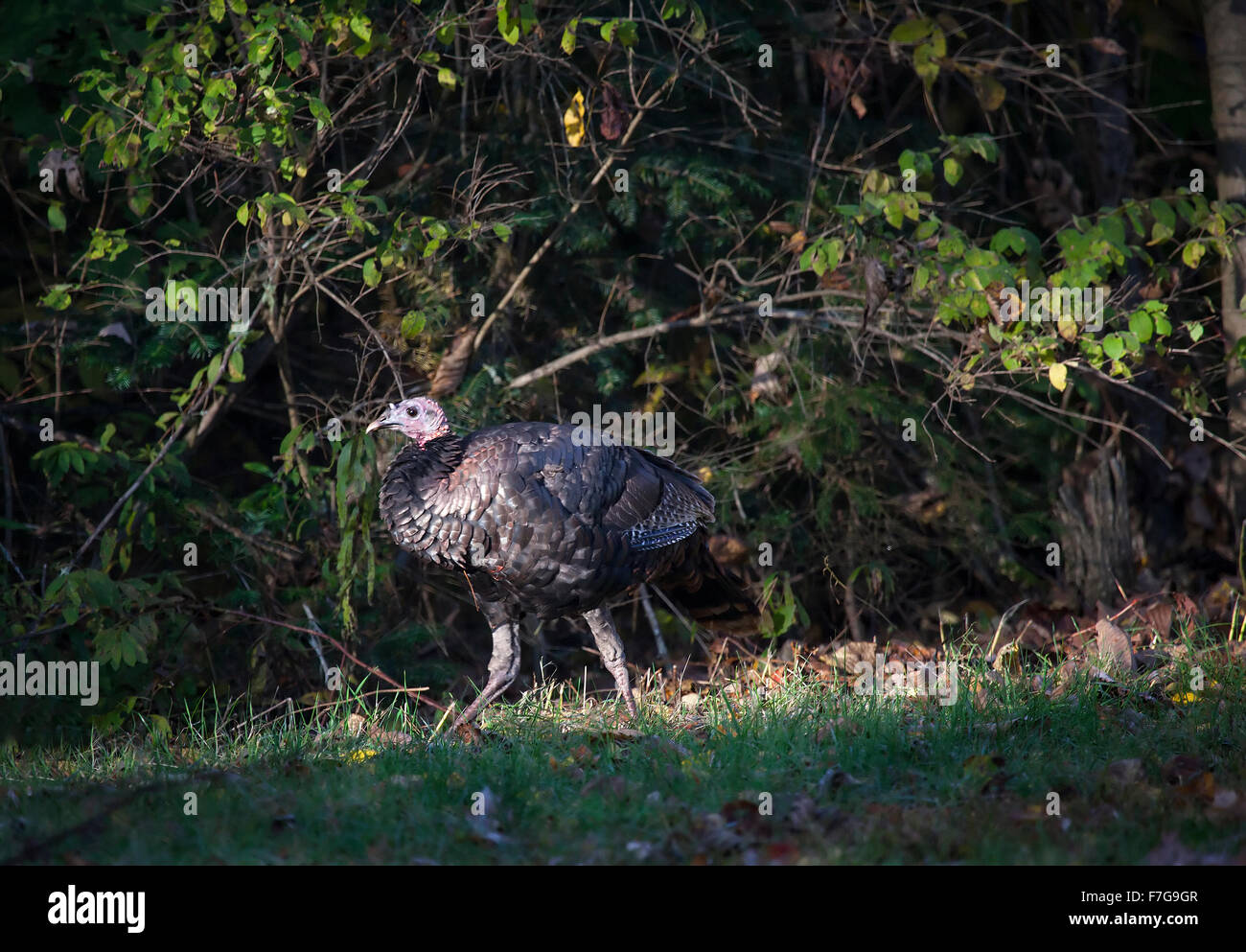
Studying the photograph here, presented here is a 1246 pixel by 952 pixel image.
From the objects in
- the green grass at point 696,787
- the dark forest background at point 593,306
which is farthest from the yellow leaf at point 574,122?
the green grass at point 696,787

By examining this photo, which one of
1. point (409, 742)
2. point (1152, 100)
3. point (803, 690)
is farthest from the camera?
point (1152, 100)

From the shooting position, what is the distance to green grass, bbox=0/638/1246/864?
141 inches

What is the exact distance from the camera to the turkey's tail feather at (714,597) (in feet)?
20.6

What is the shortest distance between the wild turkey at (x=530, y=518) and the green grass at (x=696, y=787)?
57 cm

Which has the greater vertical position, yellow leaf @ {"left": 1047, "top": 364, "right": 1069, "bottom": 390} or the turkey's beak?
yellow leaf @ {"left": 1047, "top": 364, "right": 1069, "bottom": 390}

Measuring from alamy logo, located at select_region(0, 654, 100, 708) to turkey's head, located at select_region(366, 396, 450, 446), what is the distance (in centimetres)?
176

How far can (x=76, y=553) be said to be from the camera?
634cm

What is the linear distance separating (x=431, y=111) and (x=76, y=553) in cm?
294

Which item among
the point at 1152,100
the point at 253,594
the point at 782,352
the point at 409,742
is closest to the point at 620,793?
the point at 409,742

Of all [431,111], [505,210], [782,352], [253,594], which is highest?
[431,111]

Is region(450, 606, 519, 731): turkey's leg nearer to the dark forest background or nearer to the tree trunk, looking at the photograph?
the dark forest background

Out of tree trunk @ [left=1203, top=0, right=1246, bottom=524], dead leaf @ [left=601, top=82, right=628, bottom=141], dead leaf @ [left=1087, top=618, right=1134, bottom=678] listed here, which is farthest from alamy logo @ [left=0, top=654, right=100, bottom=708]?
tree trunk @ [left=1203, top=0, right=1246, bottom=524]

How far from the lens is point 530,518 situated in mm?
5309

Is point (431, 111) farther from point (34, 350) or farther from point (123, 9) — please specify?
point (34, 350)
